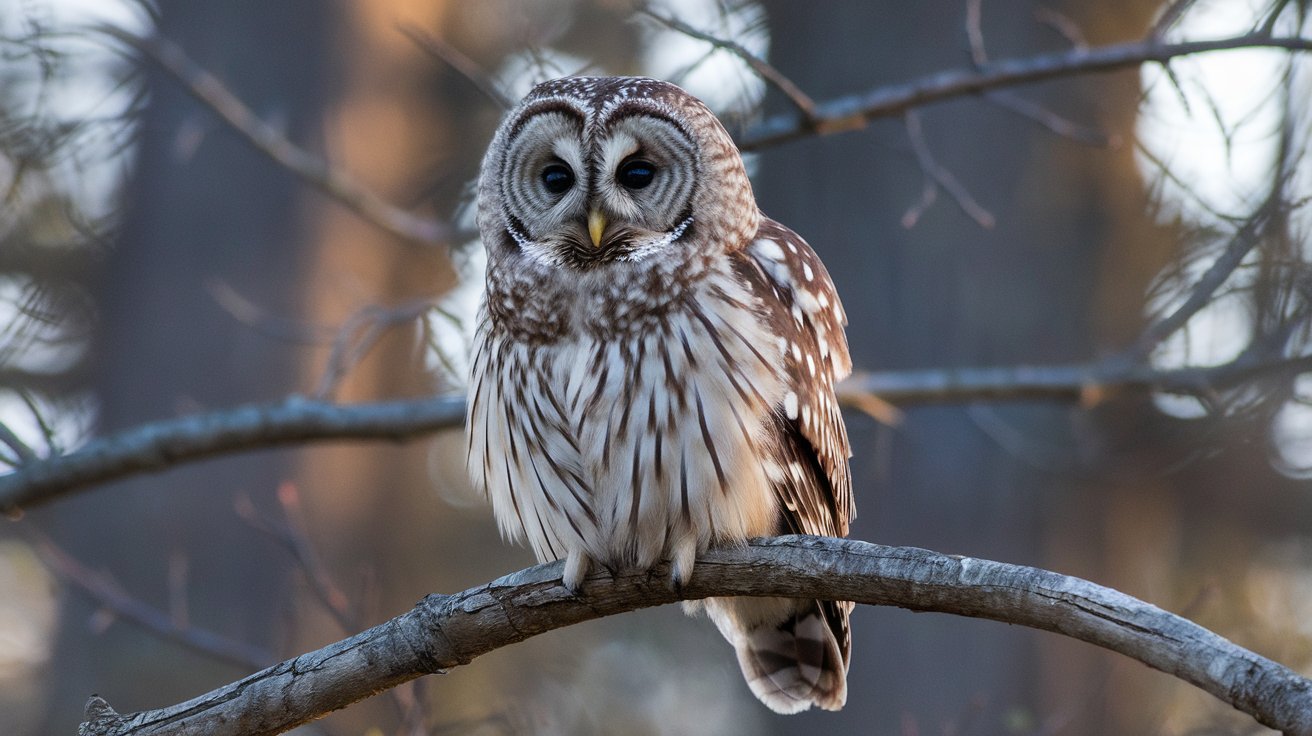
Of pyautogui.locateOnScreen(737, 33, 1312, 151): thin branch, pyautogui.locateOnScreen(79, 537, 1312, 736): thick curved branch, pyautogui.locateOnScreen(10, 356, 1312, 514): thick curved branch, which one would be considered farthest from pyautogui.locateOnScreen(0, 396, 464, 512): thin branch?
pyautogui.locateOnScreen(737, 33, 1312, 151): thin branch

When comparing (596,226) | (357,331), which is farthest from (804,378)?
(357,331)

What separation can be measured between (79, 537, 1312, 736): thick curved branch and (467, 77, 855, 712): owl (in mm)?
85

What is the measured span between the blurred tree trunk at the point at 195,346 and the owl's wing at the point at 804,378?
3671 millimetres

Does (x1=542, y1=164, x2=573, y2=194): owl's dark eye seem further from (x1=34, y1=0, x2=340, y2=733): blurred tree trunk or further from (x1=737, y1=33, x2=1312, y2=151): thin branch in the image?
(x1=34, y1=0, x2=340, y2=733): blurred tree trunk

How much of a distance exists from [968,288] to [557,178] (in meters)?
3.42

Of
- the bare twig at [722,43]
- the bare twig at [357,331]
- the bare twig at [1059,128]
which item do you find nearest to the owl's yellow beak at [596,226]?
the bare twig at [722,43]

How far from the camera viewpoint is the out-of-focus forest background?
4668mm

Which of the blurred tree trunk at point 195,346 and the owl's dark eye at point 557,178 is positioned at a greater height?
the blurred tree trunk at point 195,346

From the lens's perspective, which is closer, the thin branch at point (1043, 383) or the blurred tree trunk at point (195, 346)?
the thin branch at point (1043, 383)

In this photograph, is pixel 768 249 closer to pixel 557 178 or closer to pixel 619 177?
pixel 619 177

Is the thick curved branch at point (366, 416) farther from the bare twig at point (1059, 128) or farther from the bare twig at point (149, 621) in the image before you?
the bare twig at point (1059, 128)

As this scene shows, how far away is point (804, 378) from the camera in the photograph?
2.95 m

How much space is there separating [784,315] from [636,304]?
40cm

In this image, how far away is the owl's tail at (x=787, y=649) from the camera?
330cm
